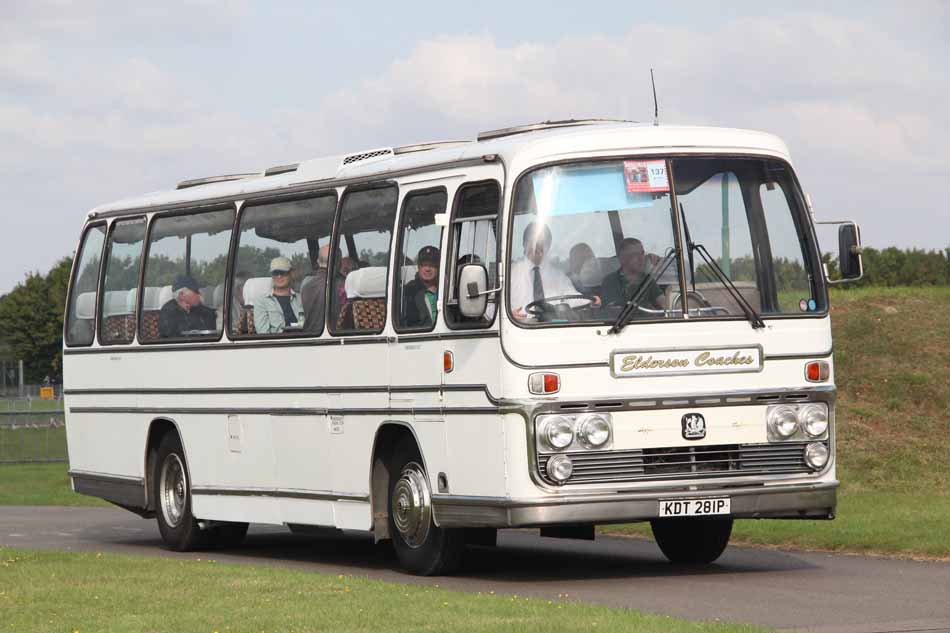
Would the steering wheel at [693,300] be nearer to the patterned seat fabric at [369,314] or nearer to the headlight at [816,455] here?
the headlight at [816,455]

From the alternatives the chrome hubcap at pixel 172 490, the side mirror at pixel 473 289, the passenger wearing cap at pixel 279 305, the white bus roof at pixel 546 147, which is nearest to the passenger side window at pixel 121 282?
the chrome hubcap at pixel 172 490

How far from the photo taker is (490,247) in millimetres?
14352

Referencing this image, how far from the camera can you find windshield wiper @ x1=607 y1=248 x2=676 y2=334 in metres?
13.9

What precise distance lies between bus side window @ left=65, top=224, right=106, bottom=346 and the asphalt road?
2.23 m

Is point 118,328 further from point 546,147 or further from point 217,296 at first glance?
point 546,147

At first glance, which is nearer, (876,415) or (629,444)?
(629,444)

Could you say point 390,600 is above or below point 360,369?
below

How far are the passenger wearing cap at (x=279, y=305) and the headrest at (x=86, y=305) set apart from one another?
380 centimetres

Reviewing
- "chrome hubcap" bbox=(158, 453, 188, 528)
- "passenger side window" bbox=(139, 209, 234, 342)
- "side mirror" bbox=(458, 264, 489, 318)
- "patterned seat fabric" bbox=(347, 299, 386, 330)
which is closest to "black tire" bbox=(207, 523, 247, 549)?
"chrome hubcap" bbox=(158, 453, 188, 528)

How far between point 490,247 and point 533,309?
0.66 meters

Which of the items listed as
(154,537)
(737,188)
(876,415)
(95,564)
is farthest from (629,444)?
(876,415)

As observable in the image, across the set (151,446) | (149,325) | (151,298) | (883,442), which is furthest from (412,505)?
(883,442)

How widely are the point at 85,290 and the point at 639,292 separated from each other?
8.96m

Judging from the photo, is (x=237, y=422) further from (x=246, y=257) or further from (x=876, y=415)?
(x=876, y=415)
